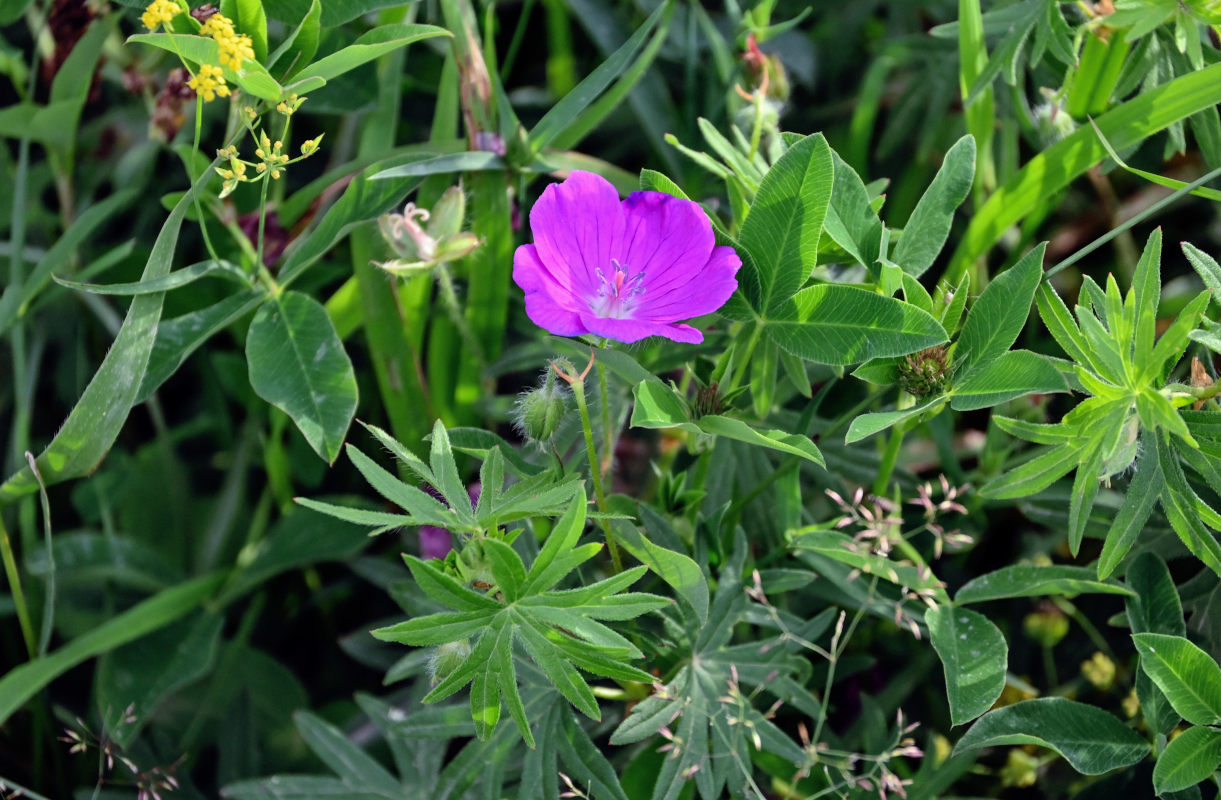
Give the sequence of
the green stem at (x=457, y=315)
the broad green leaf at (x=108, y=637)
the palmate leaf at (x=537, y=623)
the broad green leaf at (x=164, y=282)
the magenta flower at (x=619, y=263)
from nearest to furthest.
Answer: the palmate leaf at (x=537, y=623)
the magenta flower at (x=619, y=263)
the broad green leaf at (x=164, y=282)
the green stem at (x=457, y=315)
the broad green leaf at (x=108, y=637)

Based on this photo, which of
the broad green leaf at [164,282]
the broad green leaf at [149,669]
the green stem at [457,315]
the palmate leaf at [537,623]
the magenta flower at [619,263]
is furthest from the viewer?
the broad green leaf at [149,669]

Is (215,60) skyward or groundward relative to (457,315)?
skyward

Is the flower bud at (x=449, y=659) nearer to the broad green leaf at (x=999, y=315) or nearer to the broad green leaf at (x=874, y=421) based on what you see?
the broad green leaf at (x=874, y=421)

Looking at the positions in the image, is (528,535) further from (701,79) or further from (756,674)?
(701,79)

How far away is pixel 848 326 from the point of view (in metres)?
1.18

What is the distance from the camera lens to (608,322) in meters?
1.15

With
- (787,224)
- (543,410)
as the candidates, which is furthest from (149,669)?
(787,224)

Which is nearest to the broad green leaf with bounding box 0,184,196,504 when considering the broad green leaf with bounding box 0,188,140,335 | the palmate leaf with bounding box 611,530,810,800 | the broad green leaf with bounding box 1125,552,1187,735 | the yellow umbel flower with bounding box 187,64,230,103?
the yellow umbel flower with bounding box 187,64,230,103

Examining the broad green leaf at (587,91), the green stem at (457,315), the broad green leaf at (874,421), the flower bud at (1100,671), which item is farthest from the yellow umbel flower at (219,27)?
the flower bud at (1100,671)

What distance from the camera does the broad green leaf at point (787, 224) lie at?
1153 millimetres

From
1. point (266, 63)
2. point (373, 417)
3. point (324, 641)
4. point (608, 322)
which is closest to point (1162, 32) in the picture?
point (608, 322)

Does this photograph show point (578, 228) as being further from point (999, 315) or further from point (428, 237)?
point (999, 315)

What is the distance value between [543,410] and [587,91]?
54 cm

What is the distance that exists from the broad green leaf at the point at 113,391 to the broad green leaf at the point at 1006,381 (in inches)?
38.7
